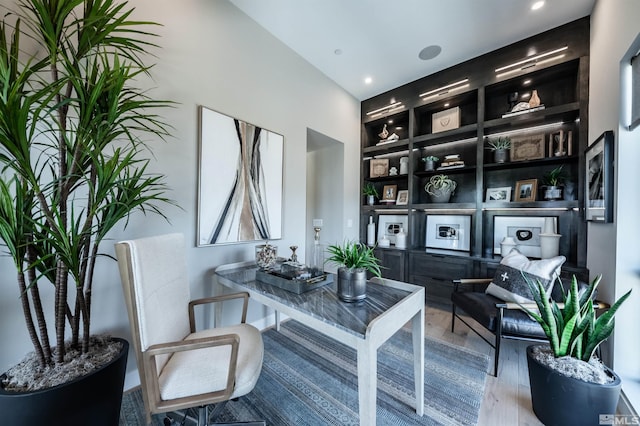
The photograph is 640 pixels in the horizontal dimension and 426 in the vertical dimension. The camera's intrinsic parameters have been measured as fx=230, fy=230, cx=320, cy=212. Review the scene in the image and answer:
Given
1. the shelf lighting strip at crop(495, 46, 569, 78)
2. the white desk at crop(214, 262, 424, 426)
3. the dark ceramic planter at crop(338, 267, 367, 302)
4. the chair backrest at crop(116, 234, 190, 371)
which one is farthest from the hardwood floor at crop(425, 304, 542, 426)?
the shelf lighting strip at crop(495, 46, 569, 78)

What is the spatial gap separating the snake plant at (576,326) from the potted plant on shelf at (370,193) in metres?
2.64

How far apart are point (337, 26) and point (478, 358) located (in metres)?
3.47

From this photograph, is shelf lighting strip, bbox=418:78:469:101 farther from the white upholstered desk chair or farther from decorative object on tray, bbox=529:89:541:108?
the white upholstered desk chair

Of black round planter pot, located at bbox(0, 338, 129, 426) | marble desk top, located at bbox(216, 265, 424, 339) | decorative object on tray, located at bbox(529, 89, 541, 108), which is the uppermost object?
decorative object on tray, located at bbox(529, 89, 541, 108)

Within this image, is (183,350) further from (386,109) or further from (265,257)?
(386,109)

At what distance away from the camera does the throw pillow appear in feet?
6.23

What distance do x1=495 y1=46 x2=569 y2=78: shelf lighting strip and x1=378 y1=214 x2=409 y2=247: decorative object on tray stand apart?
217cm

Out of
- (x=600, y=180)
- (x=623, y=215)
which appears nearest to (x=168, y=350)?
(x=623, y=215)

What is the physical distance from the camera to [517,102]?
2809mm

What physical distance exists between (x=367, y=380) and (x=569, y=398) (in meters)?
1.20

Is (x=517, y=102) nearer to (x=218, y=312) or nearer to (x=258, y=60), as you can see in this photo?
(x=258, y=60)

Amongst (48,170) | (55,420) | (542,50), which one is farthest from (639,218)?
(48,170)

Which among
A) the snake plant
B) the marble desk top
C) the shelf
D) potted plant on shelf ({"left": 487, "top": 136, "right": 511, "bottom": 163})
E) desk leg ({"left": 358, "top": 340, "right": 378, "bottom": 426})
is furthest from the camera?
potted plant on shelf ({"left": 487, "top": 136, "right": 511, "bottom": 163})

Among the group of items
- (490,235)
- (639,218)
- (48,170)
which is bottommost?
(490,235)
